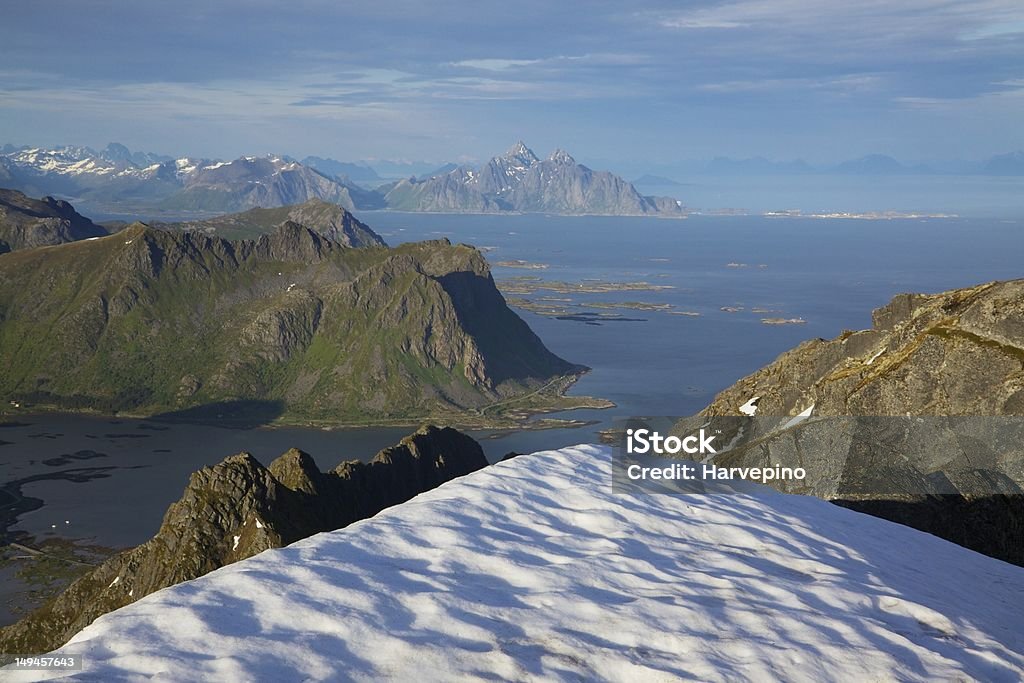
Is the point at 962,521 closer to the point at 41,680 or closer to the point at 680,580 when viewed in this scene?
the point at 680,580

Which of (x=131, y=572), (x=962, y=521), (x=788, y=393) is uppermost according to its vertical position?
(x=788, y=393)

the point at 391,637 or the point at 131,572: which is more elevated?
the point at 391,637

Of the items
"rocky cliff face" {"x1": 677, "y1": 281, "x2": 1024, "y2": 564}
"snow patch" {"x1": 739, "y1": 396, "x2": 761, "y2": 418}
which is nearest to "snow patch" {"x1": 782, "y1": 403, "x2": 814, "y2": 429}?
"rocky cliff face" {"x1": 677, "y1": 281, "x2": 1024, "y2": 564}

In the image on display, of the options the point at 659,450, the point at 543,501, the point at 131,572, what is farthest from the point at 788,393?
the point at 131,572
